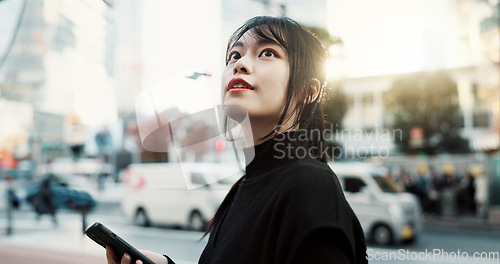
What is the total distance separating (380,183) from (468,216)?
421 centimetres

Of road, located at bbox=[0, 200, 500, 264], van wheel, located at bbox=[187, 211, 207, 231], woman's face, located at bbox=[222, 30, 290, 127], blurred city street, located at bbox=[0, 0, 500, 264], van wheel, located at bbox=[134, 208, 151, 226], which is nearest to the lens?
woman's face, located at bbox=[222, 30, 290, 127]

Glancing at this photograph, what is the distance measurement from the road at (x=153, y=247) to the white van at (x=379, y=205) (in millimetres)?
251

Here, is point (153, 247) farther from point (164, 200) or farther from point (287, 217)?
point (287, 217)

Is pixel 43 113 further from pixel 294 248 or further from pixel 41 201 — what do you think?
pixel 294 248

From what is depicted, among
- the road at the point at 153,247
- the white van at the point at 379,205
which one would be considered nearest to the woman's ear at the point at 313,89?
the road at the point at 153,247

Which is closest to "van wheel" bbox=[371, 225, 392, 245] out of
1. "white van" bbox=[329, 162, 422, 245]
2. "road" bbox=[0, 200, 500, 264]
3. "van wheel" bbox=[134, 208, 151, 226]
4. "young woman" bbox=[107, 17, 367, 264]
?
"white van" bbox=[329, 162, 422, 245]

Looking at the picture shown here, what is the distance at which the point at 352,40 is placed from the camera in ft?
7.90

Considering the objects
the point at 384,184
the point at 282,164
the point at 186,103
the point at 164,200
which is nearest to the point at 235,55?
the point at 282,164

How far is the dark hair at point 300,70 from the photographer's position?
75 centimetres

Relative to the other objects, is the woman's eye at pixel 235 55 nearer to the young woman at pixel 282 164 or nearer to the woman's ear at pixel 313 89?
the young woman at pixel 282 164

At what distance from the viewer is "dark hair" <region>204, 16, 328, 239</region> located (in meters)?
0.75

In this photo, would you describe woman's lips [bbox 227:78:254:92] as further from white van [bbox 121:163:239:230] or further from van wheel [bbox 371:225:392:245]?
white van [bbox 121:163:239:230]

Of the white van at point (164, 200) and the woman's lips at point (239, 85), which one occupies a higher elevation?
the woman's lips at point (239, 85)

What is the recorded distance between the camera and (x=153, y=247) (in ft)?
19.4
